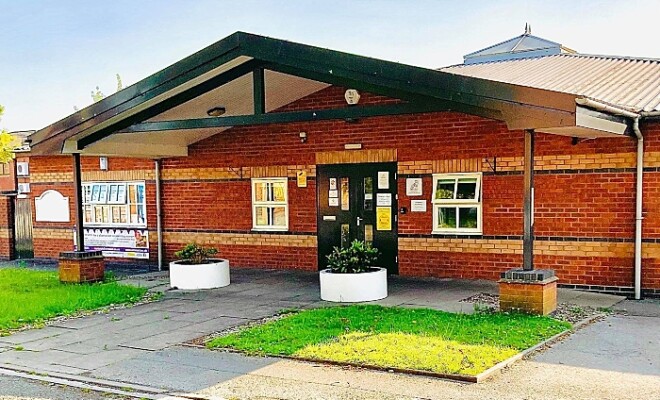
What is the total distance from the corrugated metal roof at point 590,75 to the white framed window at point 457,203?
1.91 metres

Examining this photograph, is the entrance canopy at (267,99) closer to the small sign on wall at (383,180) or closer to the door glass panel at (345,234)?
the small sign on wall at (383,180)

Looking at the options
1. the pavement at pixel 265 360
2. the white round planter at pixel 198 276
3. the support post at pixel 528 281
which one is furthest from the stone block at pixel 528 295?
the white round planter at pixel 198 276

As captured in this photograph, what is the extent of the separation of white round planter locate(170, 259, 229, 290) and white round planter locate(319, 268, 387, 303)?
9.00 ft

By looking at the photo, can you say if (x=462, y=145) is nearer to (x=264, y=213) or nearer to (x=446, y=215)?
(x=446, y=215)

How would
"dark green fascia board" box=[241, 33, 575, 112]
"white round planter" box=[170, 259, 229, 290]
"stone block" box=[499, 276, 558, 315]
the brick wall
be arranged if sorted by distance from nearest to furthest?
"dark green fascia board" box=[241, 33, 575, 112]
"stone block" box=[499, 276, 558, 315]
the brick wall
"white round planter" box=[170, 259, 229, 290]

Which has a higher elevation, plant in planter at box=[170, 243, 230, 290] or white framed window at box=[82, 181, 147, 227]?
white framed window at box=[82, 181, 147, 227]

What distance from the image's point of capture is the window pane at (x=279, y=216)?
14310 millimetres

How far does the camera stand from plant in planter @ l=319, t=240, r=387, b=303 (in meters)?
10.2

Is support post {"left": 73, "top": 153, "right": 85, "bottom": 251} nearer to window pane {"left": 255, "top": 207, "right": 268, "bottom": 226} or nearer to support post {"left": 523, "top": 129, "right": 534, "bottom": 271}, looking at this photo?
window pane {"left": 255, "top": 207, "right": 268, "bottom": 226}

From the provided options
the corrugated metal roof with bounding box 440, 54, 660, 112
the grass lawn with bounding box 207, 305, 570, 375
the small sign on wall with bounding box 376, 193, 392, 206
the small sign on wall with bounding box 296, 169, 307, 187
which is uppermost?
the corrugated metal roof with bounding box 440, 54, 660, 112

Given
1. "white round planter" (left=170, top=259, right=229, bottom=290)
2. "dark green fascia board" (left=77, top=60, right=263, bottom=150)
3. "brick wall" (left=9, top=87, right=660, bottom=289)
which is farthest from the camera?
"white round planter" (left=170, top=259, right=229, bottom=290)

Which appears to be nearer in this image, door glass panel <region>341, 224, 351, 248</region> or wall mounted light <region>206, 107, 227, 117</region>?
wall mounted light <region>206, 107, 227, 117</region>

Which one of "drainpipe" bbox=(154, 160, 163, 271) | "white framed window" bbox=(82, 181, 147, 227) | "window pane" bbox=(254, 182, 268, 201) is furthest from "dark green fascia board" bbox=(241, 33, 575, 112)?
"white framed window" bbox=(82, 181, 147, 227)

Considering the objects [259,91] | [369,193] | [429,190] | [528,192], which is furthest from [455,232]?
[259,91]
